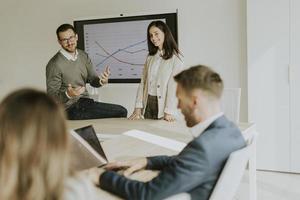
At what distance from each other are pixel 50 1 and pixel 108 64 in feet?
4.15

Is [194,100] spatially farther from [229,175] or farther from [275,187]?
[275,187]

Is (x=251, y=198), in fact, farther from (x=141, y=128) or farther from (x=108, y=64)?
(x=108, y=64)

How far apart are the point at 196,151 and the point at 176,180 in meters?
0.13

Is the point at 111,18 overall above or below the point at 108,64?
above

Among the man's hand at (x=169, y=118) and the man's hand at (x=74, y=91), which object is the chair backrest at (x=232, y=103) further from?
the man's hand at (x=74, y=91)

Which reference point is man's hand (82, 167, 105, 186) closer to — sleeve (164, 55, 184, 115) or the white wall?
sleeve (164, 55, 184, 115)

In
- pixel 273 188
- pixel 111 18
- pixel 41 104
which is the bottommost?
pixel 273 188

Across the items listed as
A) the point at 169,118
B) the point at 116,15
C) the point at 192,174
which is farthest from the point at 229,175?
the point at 116,15

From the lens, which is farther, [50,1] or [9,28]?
[9,28]

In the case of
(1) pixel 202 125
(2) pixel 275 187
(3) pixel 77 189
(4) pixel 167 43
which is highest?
(4) pixel 167 43

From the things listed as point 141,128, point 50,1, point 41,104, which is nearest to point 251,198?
point 141,128

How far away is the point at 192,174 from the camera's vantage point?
144cm

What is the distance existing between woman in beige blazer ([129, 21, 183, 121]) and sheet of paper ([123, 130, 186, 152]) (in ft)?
1.74

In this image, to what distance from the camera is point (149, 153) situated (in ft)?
7.09
